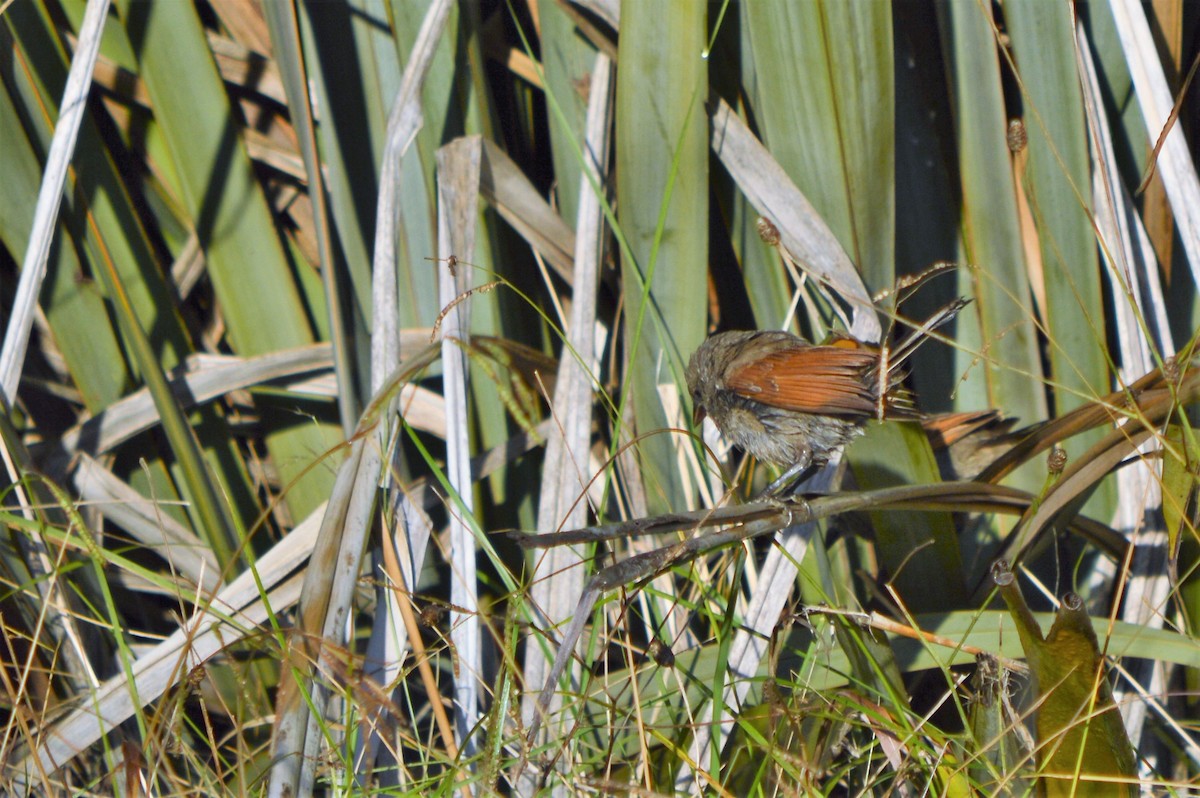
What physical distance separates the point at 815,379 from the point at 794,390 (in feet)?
0.16

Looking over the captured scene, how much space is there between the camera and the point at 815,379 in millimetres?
1696

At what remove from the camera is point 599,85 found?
199 cm

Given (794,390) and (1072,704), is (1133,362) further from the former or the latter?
(1072,704)

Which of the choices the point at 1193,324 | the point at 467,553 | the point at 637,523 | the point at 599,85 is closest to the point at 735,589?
the point at 637,523

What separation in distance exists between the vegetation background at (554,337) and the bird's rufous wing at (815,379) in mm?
106

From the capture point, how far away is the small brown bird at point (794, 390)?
162 cm

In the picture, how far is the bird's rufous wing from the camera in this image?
162 centimetres

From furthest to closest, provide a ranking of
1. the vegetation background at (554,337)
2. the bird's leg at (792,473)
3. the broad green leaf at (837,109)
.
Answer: the bird's leg at (792,473) → the broad green leaf at (837,109) → the vegetation background at (554,337)

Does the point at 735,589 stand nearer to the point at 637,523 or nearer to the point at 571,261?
the point at 637,523

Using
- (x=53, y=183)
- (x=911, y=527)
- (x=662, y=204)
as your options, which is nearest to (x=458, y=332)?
(x=662, y=204)

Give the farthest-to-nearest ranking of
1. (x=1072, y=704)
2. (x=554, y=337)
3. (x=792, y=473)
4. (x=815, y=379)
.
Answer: (x=554, y=337) → (x=792, y=473) → (x=815, y=379) → (x=1072, y=704)

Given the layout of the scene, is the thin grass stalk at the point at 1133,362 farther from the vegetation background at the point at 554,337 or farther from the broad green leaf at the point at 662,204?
the broad green leaf at the point at 662,204

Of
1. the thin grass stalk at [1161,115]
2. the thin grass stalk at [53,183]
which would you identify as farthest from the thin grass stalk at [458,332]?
the thin grass stalk at [1161,115]

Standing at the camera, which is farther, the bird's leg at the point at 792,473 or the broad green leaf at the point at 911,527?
the bird's leg at the point at 792,473
